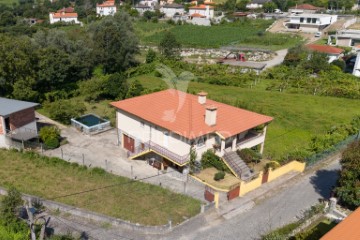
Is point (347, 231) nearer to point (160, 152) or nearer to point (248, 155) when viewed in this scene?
point (248, 155)

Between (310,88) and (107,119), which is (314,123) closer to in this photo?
(310,88)

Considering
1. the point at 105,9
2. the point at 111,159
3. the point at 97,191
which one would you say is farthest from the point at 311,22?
the point at 97,191

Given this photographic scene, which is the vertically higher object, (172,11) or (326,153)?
(172,11)

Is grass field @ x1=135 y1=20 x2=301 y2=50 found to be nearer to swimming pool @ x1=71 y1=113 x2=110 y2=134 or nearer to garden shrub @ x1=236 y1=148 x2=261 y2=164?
swimming pool @ x1=71 y1=113 x2=110 y2=134

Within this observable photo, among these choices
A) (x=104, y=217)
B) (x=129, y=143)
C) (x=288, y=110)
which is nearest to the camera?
(x=104, y=217)

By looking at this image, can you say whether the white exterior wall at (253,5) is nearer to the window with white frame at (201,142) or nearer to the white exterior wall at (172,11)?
the white exterior wall at (172,11)

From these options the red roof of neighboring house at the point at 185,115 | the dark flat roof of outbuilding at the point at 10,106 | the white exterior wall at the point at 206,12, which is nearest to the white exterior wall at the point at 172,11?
the white exterior wall at the point at 206,12

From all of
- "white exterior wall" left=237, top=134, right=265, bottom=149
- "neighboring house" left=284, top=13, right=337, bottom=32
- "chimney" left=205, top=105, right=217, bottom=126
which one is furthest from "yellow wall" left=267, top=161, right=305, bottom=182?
"neighboring house" left=284, top=13, right=337, bottom=32
